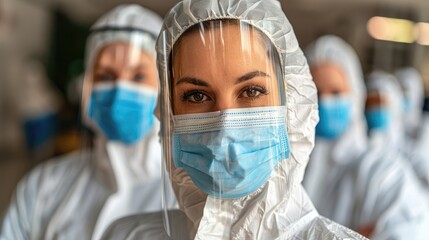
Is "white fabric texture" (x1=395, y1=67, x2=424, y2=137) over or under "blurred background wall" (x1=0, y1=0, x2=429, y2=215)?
under

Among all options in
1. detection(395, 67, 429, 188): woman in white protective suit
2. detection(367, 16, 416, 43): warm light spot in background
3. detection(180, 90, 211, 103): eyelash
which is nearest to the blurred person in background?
detection(395, 67, 429, 188): woman in white protective suit

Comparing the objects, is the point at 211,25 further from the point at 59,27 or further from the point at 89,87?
the point at 59,27

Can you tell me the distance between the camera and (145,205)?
80.1 inches

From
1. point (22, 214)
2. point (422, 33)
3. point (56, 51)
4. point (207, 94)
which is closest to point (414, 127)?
point (422, 33)

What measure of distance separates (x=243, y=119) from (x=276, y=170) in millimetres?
133

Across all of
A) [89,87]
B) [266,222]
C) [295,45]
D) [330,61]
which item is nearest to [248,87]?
[295,45]

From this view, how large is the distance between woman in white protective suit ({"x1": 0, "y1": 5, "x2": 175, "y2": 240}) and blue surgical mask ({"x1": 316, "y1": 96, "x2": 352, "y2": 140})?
0.90 metres

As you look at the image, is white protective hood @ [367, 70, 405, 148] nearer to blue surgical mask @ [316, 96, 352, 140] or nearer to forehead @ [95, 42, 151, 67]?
blue surgical mask @ [316, 96, 352, 140]

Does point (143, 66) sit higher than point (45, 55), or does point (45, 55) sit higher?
point (45, 55)

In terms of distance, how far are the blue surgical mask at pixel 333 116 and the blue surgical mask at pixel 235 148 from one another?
1.48m

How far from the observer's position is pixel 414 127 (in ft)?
17.6

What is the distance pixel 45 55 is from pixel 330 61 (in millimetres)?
6824

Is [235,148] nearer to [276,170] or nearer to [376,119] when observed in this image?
[276,170]

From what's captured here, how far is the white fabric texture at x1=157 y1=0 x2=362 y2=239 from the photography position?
1.25m
